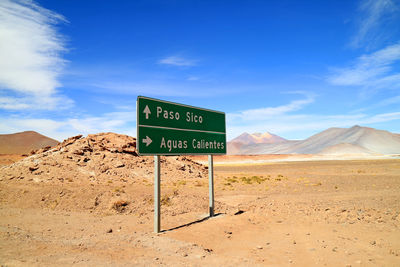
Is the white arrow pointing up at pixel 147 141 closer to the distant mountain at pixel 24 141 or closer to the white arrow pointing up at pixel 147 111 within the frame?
the white arrow pointing up at pixel 147 111

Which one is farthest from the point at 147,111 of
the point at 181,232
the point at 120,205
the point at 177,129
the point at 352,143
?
the point at 352,143

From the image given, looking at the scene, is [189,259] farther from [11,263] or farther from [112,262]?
[11,263]

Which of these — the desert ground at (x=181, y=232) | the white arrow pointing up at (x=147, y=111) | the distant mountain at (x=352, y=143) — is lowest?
the desert ground at (x=181, y=232)

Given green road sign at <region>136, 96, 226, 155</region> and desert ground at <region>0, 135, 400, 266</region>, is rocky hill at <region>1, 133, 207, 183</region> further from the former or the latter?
green road sign at <region>136, 96, 226, 155</region>

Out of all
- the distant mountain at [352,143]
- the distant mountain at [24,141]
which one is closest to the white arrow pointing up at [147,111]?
the distant mountain at [24,141]

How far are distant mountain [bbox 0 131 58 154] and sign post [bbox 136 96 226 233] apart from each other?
159m

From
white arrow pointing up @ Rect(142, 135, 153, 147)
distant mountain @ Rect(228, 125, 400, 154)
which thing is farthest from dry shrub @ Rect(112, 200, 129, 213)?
distant mountain @ Rect(228, 125, 400, 154)

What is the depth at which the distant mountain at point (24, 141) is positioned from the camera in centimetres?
14788

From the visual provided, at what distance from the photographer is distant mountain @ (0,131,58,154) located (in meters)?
148

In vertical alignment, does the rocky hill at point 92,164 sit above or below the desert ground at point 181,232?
above

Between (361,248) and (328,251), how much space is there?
0.90 meters

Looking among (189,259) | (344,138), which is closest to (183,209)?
(189,259)

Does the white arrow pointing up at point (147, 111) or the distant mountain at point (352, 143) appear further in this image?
the distant mountain at point (352, 143)

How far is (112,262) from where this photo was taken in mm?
6074
